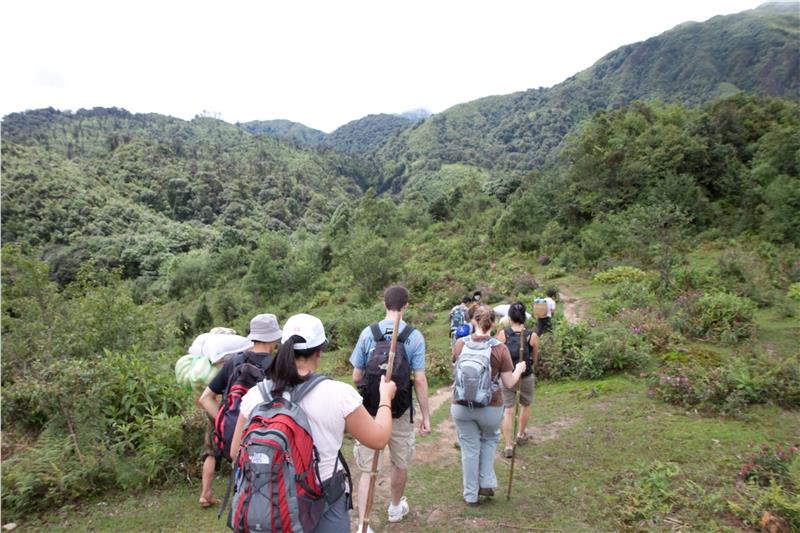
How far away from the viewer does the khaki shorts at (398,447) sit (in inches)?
148

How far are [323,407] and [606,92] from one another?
507ft

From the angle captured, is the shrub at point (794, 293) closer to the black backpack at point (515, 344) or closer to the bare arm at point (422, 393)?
the black backpack at point (515, 344)

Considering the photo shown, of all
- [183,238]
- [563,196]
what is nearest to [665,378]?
[563,196]

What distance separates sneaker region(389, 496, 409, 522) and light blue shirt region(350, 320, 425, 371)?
65.7 inches

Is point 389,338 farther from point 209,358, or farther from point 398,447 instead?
point 209,358

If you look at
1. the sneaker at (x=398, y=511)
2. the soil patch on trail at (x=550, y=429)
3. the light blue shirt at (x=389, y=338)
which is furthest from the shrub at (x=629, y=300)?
the light blue shirt at (x=389, y=338)

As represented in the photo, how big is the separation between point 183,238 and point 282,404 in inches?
2950

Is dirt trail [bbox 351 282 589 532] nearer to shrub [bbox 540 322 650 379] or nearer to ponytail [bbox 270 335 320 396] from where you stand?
shrub [bbox 540 322 650 379]

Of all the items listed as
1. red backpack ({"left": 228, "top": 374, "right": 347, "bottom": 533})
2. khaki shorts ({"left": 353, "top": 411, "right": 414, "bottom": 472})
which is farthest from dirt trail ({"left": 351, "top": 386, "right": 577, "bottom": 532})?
red backpack ({"left": 228, "top": 374, "right": 347, "bottom": 533})

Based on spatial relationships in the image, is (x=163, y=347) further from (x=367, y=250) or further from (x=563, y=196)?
(x=563, y=196)

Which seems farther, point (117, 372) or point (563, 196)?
point (563, 196)

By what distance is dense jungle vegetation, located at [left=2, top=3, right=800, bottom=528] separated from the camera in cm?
500

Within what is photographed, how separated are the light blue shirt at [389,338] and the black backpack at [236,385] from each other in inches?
29.1

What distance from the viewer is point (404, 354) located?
364 cm
